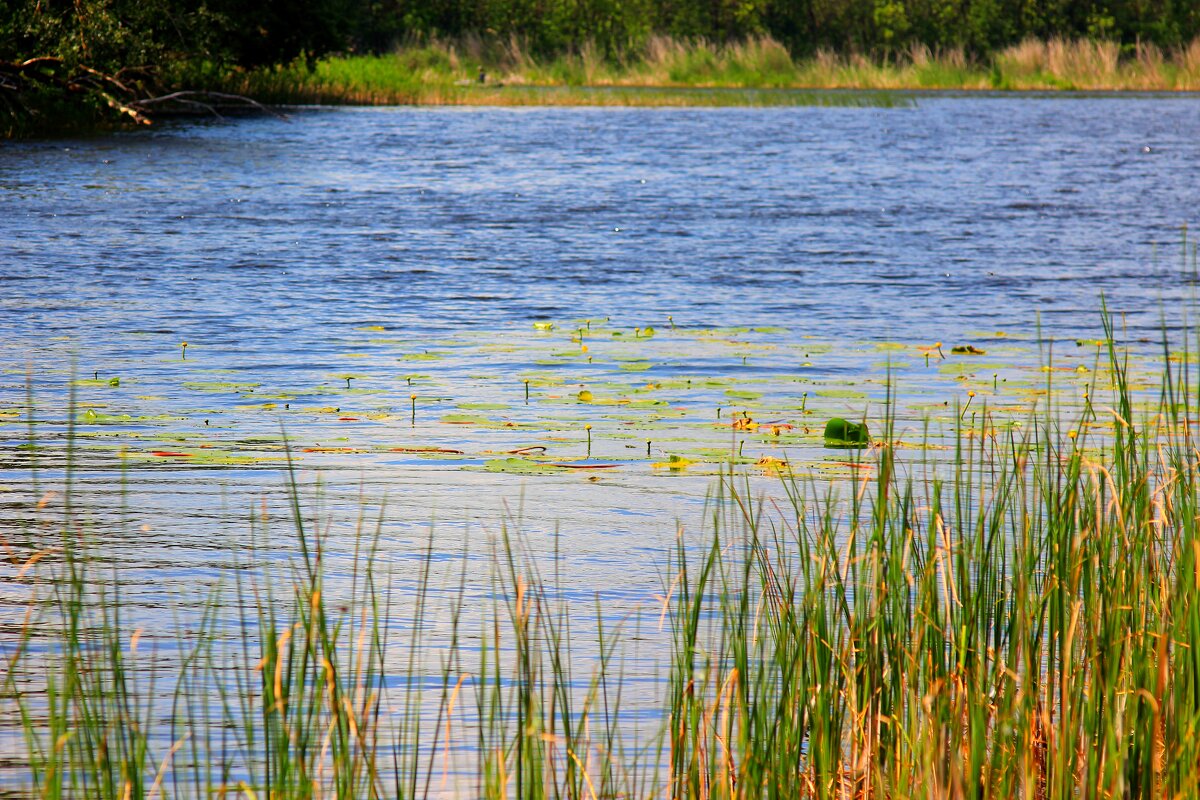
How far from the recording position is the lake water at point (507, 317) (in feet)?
17.4

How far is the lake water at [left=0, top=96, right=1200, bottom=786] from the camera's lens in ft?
17.4

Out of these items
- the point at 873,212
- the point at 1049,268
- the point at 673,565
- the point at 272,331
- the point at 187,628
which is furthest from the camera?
the point at 873,212

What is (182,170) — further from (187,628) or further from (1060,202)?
(187,628)

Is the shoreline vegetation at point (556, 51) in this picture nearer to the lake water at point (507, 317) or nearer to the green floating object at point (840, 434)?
the lake water at point (507, 317)

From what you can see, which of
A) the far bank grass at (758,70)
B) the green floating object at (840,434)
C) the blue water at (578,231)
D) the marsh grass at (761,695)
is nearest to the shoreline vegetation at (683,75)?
the far bank grass at (758,70)

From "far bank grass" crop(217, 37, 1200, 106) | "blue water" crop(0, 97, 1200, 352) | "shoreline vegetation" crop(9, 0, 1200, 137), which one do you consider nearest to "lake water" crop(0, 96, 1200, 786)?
"blue water" crop(0, 97, 1200, 352)

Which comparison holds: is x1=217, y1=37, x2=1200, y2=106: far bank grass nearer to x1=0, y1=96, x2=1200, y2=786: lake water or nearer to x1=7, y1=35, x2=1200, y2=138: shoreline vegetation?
x1=7, y1=35, x2=1200, y2=138: shoreline vegetation

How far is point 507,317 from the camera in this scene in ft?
32.2

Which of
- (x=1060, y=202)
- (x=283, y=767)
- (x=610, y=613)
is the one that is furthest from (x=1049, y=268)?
(x=283, y=767)

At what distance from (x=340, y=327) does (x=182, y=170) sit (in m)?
10.2

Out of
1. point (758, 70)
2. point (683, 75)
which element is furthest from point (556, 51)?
point (758, 70)

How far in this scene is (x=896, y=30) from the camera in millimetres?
49625

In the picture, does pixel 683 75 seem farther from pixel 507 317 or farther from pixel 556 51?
pixel 507 317

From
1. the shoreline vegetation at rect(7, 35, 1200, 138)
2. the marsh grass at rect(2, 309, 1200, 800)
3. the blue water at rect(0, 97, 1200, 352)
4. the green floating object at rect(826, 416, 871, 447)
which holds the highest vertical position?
the shoreline vegetation at rect(7, 35, 1200, 138)
